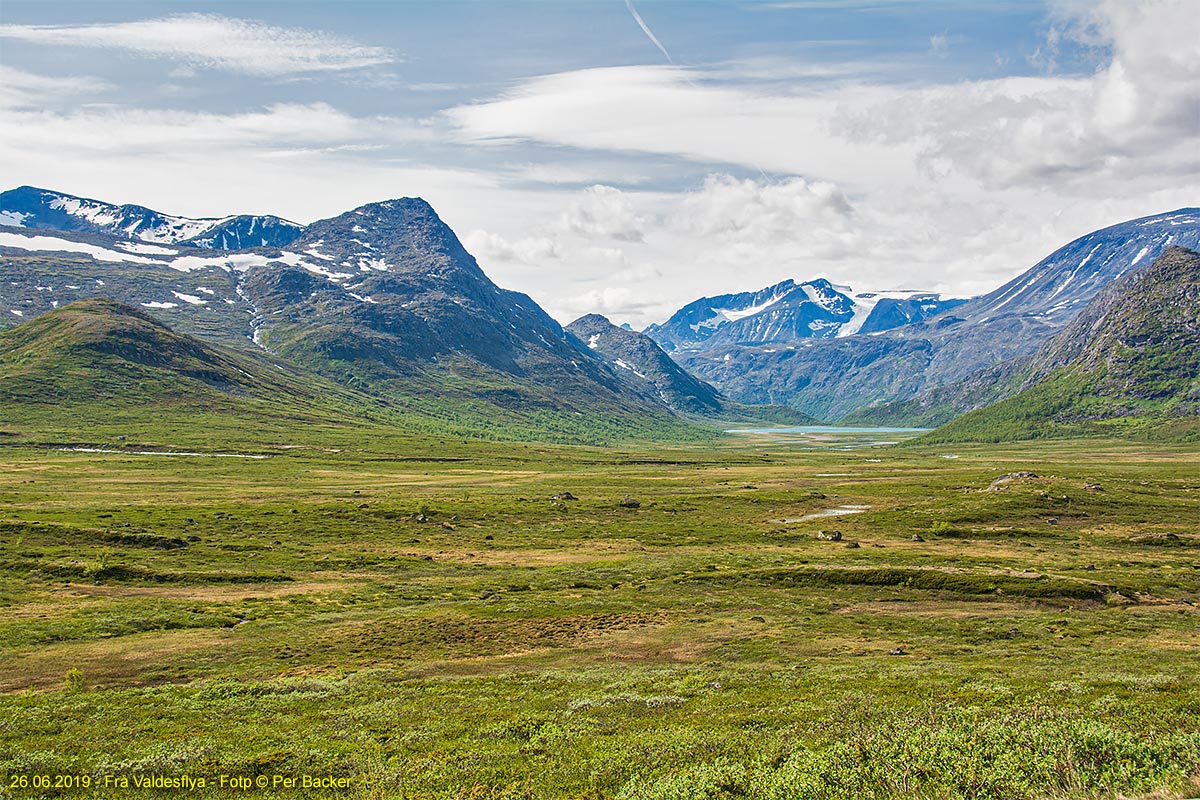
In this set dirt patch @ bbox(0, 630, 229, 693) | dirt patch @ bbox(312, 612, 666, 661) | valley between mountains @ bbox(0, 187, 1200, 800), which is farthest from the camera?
dirt patch @ bbox(312, 612, 666, 661)

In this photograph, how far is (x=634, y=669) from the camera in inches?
1885

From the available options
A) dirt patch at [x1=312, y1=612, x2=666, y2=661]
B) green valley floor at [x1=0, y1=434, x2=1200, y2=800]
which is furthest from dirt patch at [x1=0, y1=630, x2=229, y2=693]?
dirt patch at [x1=312, y1=612, x2=666, y2=661]

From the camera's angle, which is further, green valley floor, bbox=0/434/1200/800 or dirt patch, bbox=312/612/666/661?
dirt patch, bbox=312/612/666/661

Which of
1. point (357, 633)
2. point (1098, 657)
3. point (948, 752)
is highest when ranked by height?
point (948, 752)

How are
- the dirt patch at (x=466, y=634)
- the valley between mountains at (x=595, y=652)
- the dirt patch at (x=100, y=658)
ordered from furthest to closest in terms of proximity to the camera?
the dirt patch at (x=466, y=634)
the dirt patch at (x=100, y=658)
the valley between mountains at (x=595, y=652)

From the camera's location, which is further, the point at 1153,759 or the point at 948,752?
the point at 948,752

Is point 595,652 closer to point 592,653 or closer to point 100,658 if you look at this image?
point 592,653

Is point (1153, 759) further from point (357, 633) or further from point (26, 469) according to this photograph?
point (26, 469)

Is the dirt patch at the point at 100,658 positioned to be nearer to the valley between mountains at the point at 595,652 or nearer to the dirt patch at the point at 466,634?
the valley between mountains at the point at 595,652

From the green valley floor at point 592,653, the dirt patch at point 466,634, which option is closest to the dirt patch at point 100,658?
the green valley floor at point 592,653

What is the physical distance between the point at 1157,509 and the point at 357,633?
155 meters

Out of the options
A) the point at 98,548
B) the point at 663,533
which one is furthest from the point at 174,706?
the point at 663,533

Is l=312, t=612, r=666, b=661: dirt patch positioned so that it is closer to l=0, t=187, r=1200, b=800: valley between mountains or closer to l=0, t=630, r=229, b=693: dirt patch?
l=0, t=187, r=1200, b=800: valley between mountains

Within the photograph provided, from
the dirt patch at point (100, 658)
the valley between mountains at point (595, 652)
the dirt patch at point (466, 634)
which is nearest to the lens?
the valley between mountains at point (595, 652)
